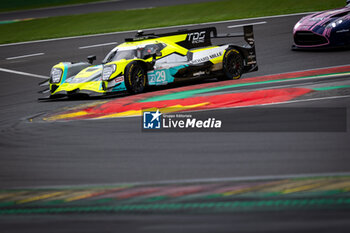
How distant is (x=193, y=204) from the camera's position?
14.0ft

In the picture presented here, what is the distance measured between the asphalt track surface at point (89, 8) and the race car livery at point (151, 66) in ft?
46.0

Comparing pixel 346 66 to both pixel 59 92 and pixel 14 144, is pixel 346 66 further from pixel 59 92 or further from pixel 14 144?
pixel 14 144

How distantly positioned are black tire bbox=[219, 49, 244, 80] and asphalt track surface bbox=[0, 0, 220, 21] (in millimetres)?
13933

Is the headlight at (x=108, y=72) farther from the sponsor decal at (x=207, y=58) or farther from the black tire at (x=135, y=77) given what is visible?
the sponsor decal at (x=207, y=58)

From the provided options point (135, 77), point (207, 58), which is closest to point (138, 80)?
point (135, 77)

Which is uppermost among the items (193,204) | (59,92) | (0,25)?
(0,25)

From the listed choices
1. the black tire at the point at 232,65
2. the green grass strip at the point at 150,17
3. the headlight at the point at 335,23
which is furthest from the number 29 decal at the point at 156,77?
the green grass strip at the point at 150,17

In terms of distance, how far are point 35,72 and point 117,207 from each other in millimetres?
10506

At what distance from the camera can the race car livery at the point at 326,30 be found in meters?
13.0

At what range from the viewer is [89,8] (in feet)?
85.3

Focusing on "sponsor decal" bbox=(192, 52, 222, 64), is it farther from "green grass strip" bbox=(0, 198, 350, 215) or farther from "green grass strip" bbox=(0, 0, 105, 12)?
"green grass strip" bbox=(0, 0, 105, 12)

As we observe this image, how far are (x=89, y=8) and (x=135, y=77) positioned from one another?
16.9 m

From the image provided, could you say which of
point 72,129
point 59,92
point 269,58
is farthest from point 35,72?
point 72,129

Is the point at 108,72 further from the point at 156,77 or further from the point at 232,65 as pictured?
the point at 232,65
